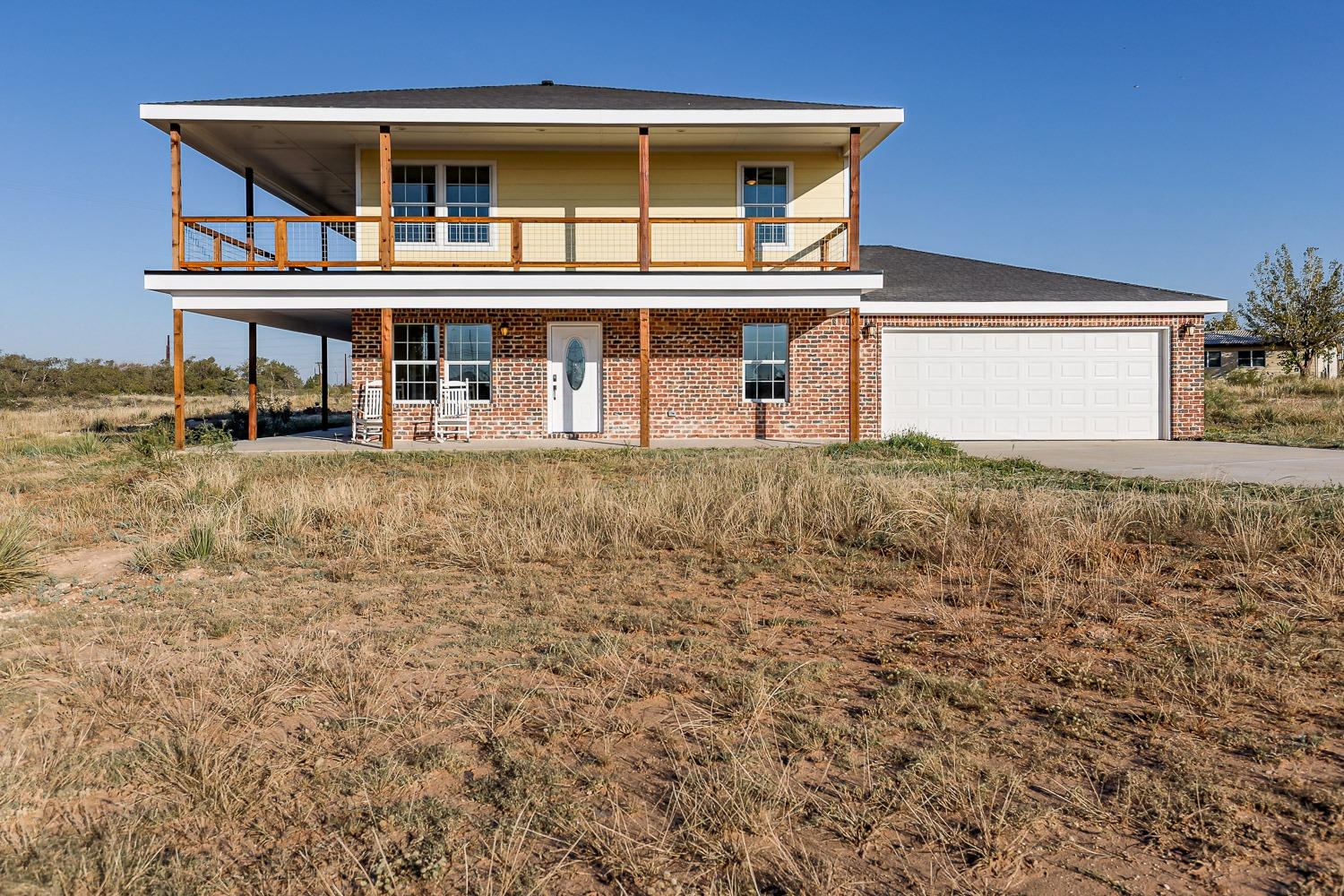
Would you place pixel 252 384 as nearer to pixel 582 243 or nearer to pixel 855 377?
pixel 582 243

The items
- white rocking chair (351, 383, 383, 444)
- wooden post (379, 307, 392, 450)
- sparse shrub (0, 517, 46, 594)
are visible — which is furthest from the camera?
white rocking chair (351, 383, 383, 444)

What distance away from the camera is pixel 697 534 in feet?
26.3

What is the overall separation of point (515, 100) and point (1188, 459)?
1288 centimetres

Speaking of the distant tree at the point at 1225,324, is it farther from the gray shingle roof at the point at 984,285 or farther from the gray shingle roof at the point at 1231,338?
the gray shingle roof at the point at 984,285

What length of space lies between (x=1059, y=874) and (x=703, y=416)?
601 inches

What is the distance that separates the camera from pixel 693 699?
4582 mm

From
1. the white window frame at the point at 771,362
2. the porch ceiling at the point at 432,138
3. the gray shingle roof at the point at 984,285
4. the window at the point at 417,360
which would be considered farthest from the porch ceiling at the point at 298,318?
the gray shingle roof at the point at 984,285

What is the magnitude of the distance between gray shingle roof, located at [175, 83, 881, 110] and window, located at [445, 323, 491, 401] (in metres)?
4.07

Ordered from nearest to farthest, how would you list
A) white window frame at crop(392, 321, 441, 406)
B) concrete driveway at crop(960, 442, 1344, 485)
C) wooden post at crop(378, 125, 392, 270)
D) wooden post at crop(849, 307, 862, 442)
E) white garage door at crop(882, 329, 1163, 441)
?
concrete driveway at crop(960, 442, 1344, 485) → wooden post at crop(378, 125, 392, 270) → wooden post at crop(849, 307, 862, 442) → white window frame at crop(392, 321, 441, 406) → white garage door at crop(882, 329, 1163, 441)

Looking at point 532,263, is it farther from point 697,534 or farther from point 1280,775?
point 1280,775

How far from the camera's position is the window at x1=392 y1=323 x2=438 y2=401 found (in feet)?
58.7

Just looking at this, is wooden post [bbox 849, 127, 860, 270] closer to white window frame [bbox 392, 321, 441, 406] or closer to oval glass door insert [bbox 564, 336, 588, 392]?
oval glass door insert [bbox 564, 336, 588, 392]

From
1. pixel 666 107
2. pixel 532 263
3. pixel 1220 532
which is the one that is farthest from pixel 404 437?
pixel 1220 532

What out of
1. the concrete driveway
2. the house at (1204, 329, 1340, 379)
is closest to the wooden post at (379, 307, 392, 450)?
the concrete driveway
